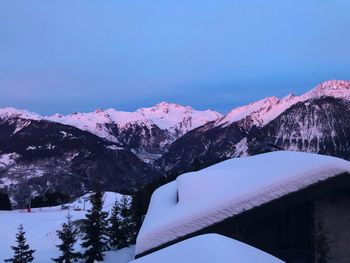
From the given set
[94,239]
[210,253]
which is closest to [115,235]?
[94,239]

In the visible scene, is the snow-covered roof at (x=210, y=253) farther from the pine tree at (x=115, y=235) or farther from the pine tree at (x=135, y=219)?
the pine tree at (x=135, y=219)

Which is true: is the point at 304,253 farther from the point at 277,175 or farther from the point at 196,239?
the point at 196,239

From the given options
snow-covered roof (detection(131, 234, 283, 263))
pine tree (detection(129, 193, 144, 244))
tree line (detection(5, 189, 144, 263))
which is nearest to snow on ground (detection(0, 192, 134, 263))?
tree line (detection(5, 189, 144, 263))

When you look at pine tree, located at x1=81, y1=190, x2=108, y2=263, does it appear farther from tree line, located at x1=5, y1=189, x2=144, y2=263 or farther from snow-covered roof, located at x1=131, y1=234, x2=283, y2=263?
snow-covered roof, located at x1=131, y1=234, x2=283, y2=263

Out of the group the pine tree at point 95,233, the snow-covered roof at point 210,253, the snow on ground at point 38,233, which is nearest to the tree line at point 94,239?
the pine tree at point 95,233

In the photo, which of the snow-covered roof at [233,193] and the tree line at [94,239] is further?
the tree line at [94,239]

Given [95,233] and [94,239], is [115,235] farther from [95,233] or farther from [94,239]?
[94,239]

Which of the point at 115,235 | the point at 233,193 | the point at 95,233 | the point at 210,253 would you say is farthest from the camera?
the point at 115,235

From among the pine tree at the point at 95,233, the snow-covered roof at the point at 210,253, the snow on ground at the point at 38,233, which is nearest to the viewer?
the snow-covered roof at the point at 210,253

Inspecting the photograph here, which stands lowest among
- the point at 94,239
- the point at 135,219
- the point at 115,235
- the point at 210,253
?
the point at 115,235

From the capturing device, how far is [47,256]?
31.9 meters

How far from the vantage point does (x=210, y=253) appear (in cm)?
370

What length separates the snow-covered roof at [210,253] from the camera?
11.9ft

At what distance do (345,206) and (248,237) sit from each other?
222 cm
